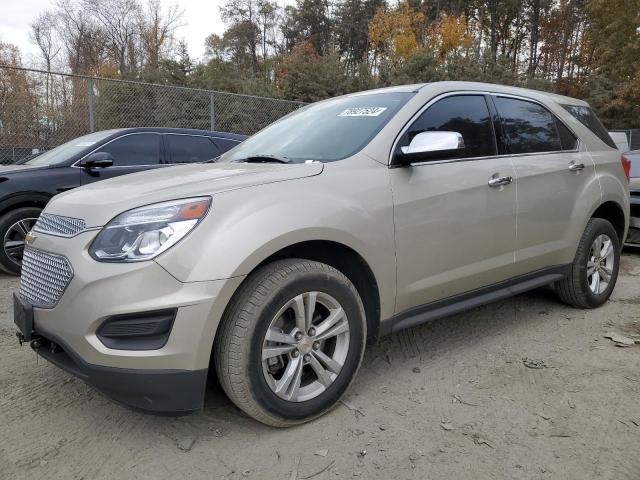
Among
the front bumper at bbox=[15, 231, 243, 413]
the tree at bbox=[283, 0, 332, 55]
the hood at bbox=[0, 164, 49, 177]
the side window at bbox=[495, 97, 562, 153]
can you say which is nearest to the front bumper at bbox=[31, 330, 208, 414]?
the front bumper at bbox=[15, 231, 243, 413]

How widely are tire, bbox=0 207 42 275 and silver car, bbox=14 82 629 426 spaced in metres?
3.12

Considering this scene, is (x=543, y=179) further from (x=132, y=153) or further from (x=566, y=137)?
(x=132, y=153)

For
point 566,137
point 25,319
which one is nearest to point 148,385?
point 25,319

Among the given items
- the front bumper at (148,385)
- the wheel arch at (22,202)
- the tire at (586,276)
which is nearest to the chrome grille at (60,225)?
the front bumper at (148,385)

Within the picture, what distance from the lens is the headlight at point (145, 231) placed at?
2.09 metres

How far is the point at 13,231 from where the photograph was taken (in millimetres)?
5344

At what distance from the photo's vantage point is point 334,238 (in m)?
2.46

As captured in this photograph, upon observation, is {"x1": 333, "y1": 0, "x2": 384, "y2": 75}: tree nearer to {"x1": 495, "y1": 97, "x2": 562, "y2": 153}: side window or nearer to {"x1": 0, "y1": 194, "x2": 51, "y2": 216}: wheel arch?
{"x1": 0, "y1": 194, "x2": 51, "y2": 216}: wheel arch

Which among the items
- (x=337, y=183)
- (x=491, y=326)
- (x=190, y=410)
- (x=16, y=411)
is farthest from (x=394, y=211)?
(x=16, y=411)

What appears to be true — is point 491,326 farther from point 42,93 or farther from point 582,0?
point 582,0

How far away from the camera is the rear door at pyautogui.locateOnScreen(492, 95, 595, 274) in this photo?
3469 mm

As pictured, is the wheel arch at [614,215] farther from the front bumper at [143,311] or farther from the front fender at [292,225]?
the front bumper at [143,311]

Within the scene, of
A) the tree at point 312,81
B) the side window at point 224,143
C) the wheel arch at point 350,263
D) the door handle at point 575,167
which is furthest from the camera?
the tree at point 312,81

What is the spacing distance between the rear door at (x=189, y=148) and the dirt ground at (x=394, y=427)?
141 inches
